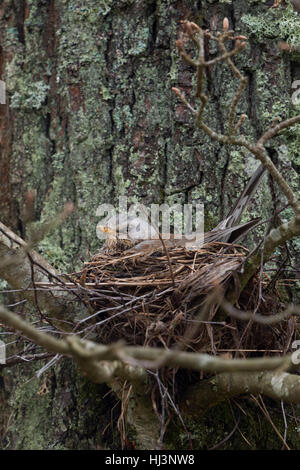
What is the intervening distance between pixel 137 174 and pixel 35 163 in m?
0.66

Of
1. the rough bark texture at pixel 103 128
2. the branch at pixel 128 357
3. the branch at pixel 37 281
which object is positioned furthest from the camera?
the rough bark texture at pixel 103 128

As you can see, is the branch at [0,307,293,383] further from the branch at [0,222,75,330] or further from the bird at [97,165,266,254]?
the bird at [97,165,266,254]

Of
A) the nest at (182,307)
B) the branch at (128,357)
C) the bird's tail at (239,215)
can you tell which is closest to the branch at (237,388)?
the nest at (182,307)

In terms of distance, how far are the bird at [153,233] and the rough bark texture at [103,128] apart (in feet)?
0.46

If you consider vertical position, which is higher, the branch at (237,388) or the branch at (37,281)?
the branch at (37,281)

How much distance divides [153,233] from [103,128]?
0.63 metres

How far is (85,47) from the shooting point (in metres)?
3.32

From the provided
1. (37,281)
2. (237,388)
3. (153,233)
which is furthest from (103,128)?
(237,388)

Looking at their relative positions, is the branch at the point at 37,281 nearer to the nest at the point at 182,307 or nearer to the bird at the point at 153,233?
the nest at the point at 182,307

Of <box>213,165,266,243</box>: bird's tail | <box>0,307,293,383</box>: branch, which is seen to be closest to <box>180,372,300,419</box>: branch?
<box>0,307,293,383</box>: branch

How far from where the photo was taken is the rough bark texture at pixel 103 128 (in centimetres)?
305

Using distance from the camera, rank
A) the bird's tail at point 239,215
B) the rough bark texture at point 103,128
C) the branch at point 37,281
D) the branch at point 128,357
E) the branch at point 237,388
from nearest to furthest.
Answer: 1. the branch at point 128,357
2. the branch at point 237,388
3. the branch at point 37,281
4. the bird's tail at point 239,215
5. the rough bark texture at point 103,128

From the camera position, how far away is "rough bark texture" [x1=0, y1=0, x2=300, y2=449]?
3053 millimetres

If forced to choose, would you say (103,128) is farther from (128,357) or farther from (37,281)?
(128,357)
